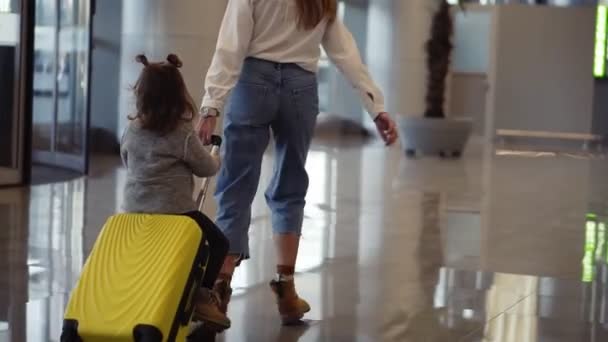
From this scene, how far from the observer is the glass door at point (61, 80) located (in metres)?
11.7

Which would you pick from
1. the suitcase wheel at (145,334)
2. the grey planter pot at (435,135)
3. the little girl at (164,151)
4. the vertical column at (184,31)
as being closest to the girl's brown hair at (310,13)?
the little girl at (164,151)

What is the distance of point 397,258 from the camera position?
6375 millimetres

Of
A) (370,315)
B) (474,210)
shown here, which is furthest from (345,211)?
(370,315)

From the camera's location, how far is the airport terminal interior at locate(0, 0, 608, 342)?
487cm

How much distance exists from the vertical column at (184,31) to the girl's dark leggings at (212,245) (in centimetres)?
807

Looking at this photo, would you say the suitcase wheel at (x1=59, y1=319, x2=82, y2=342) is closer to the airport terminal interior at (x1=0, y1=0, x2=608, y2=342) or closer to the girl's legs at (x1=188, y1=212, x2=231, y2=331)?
the girl's legs at (x1=188, y1=212, x2=231, y2=331)

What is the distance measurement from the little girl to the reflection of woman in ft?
1.41

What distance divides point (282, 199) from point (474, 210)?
4868mm

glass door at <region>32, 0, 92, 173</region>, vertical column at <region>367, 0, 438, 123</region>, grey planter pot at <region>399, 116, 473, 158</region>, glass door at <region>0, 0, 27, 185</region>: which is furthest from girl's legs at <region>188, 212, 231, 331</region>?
vertical column at <region>367, 0, 438, 123</region>

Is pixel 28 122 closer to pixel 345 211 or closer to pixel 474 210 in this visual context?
pixel 345 211

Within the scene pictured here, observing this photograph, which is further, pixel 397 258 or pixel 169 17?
pixel 169 17

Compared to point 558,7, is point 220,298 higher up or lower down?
lower down

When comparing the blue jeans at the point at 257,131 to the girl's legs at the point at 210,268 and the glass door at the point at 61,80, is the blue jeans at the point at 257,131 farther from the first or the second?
the glass door at the point at 61,80

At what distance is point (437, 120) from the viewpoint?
51.3 ft
